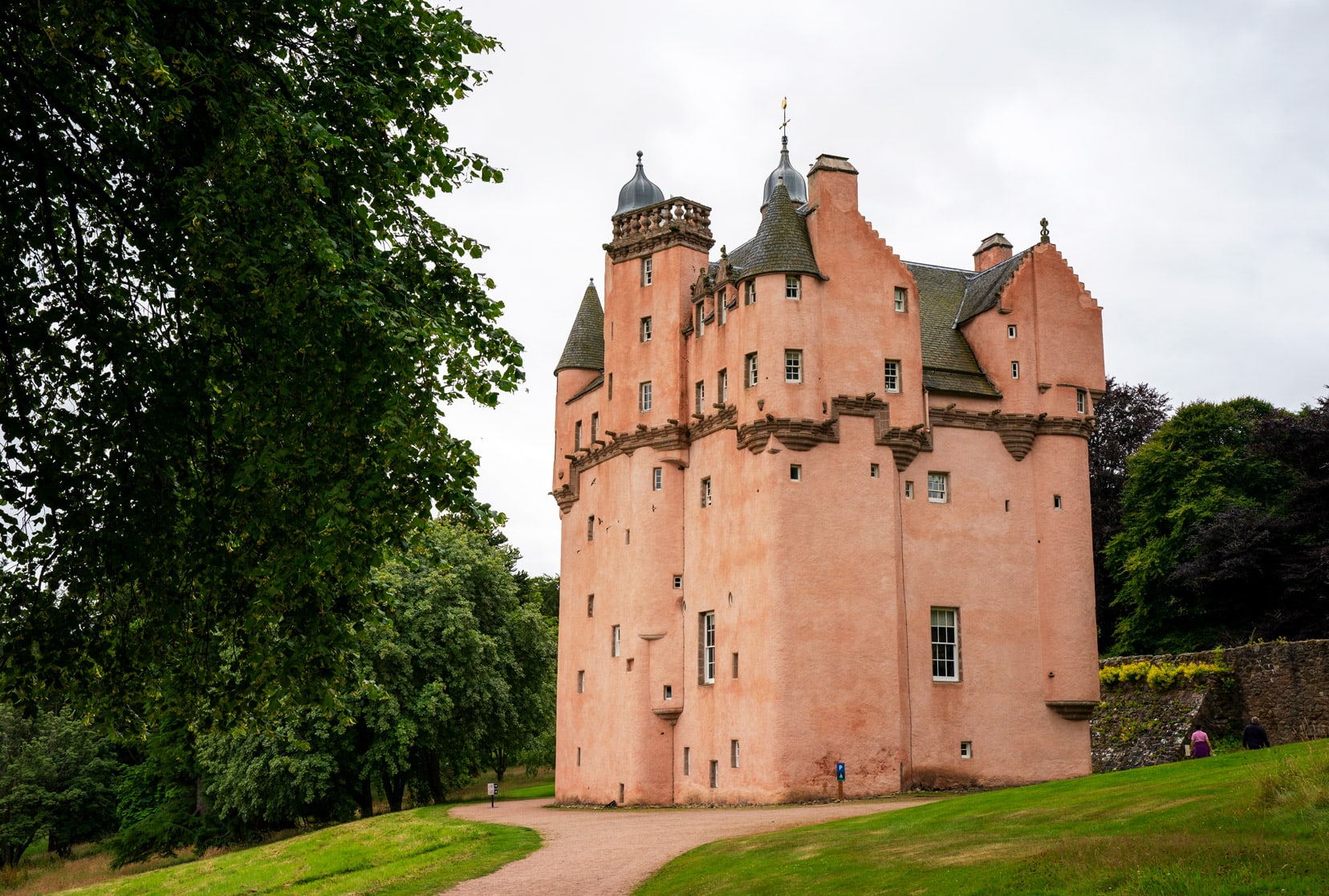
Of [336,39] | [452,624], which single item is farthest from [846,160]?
[336,39]

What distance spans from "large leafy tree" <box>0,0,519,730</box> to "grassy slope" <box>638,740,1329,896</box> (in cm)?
735

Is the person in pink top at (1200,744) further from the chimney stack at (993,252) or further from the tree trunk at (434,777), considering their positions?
the tree trunk at (434,777)

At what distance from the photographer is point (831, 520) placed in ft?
124

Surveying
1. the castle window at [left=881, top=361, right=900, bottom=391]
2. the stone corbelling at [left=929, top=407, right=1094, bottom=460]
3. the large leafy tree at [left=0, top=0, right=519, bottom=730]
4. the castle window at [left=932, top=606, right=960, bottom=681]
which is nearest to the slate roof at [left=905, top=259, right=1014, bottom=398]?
the stone corbelling at [left=929, top=407, right=1094, bottom=460]

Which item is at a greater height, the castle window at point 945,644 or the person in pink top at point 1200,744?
the castle window at point 945,644

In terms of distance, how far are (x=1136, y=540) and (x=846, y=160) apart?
2323 cm

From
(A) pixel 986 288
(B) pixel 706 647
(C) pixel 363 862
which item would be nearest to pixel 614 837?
(C) pixel 363 862

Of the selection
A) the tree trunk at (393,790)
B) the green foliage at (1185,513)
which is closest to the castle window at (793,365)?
the green foliage at (1185,513)

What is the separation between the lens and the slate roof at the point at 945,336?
4109 cm

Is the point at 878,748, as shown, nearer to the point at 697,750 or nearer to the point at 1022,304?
the point at 697,750

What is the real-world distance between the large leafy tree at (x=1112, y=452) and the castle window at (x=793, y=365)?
2550cm

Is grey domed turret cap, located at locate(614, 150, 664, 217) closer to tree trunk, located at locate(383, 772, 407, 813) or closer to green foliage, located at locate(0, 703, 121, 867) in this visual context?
tree trunk, located at locate(383, 772, 407, 813)

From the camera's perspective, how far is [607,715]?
1702 inches

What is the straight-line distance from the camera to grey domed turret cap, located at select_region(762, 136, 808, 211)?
55156mm
